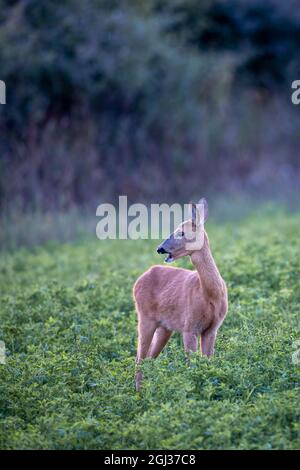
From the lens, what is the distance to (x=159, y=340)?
26.2 feet

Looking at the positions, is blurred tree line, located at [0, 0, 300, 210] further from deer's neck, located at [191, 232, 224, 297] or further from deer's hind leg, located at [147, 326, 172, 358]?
deer's neck, located at [191, 232, 224, 297]

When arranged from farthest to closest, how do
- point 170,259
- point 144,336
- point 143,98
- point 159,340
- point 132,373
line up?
point 143,98 < point 159,340 < point 144,336 < point 170,259 < point 132,373

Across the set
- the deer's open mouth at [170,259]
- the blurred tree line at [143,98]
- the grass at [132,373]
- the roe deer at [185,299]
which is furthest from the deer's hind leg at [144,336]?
the blurred tree line at [143,98]

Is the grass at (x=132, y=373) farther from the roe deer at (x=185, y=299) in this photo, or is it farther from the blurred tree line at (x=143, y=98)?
the blurred tree line at (x=143, y=98)

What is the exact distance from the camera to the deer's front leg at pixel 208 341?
24.6 ft

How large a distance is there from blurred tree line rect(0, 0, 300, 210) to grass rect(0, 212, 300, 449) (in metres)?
6.94

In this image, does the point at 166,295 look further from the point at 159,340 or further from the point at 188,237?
the point at 188,237

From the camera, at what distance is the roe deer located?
293 inches

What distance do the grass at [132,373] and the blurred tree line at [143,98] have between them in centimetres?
694

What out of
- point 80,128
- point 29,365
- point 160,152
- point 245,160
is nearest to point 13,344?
point 29,365

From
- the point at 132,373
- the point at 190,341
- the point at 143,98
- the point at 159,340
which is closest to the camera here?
the point at 132,373

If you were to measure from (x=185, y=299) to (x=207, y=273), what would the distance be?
12.4 inches

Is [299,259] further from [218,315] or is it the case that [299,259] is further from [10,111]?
[10,111]

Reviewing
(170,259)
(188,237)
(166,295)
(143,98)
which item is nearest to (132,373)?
(166,295)
